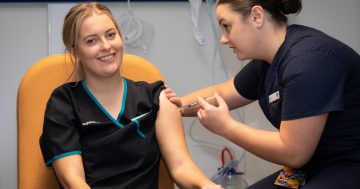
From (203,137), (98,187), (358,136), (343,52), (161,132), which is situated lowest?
(203,137)

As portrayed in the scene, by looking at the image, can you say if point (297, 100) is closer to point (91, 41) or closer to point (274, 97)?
point (274, 97)

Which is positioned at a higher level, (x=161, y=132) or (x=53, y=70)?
(x=53, y=70)

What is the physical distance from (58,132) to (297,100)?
0.78 metres

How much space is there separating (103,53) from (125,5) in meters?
0.77

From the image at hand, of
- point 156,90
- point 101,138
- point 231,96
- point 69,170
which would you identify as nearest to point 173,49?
point 231,96

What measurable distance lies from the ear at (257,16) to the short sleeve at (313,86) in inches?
8.1

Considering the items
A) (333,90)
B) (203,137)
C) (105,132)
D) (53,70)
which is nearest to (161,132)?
(105,132)

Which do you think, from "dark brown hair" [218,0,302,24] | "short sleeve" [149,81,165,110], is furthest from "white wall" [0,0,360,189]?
"dark brown hair" [218,0,302,24]

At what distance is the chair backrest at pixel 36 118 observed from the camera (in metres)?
1.63

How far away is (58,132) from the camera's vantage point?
1532 mm

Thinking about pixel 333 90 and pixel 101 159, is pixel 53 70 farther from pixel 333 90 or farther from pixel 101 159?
pixel 333 90

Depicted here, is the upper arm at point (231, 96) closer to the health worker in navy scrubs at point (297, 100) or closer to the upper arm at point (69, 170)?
the health worker in navy scrubs at point (297, 100)

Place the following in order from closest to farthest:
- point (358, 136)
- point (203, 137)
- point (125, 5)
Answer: point (358, 136)
point (125, 5)
point (203, 137)

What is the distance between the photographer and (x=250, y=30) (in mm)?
1595
